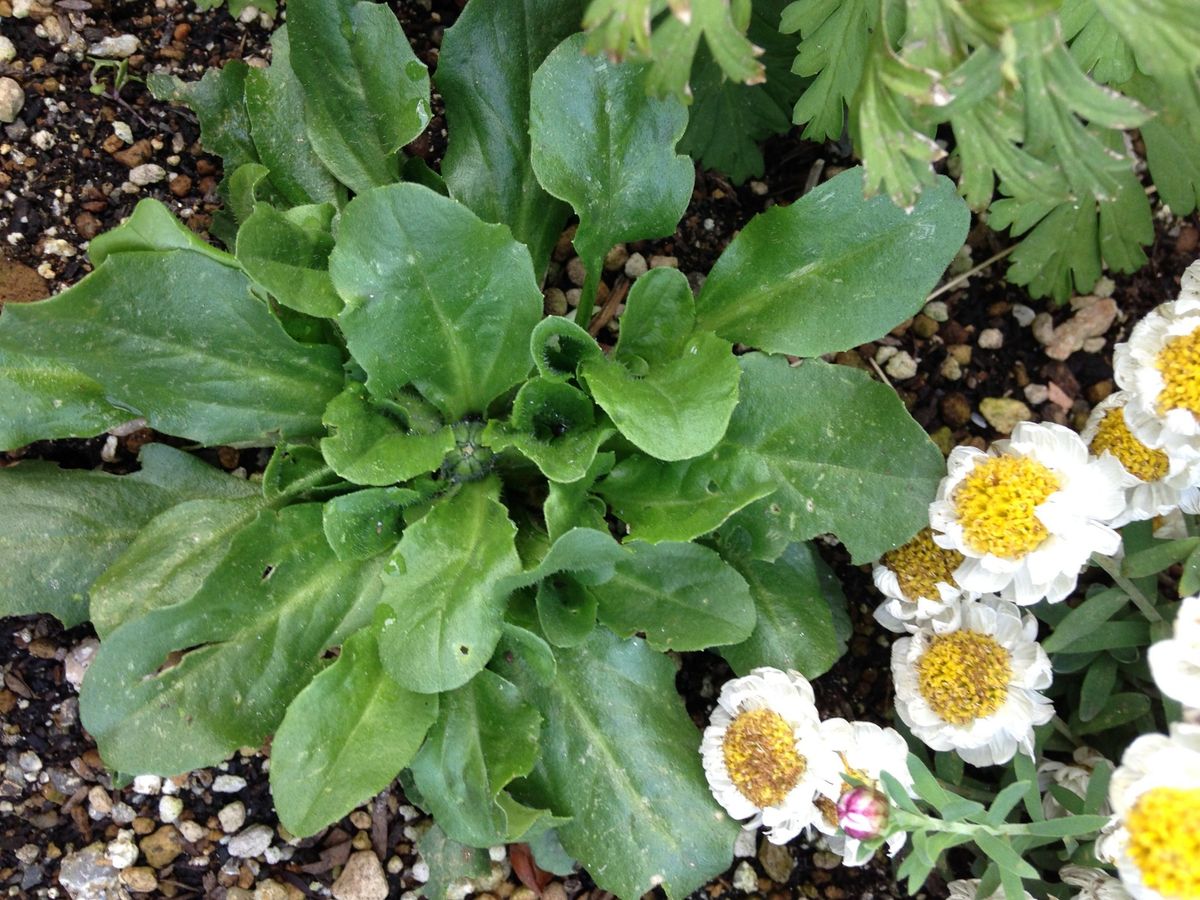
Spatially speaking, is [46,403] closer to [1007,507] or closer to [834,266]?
[834,266]

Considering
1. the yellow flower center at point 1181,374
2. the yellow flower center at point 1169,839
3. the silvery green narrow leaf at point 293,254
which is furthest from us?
the silvery green narrow leaf at point 293,254

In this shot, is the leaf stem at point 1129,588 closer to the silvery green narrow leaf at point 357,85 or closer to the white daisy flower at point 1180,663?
the white daisy flower at point 1180,663

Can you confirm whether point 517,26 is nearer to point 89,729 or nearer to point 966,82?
point 966,82

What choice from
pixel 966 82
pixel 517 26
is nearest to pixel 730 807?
pixel 966 82

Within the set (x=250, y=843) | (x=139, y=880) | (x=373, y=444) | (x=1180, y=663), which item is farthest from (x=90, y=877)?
(x=1180, y=663)

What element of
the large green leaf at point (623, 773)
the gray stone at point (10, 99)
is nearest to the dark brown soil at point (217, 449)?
the gray stone at point (10, 99)

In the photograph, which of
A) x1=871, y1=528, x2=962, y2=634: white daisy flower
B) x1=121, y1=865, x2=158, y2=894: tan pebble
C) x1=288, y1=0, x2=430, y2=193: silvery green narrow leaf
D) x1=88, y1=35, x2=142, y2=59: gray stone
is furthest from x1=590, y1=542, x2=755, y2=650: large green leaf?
x1=88, y1=35, x2=142, y2=59: gray stone
